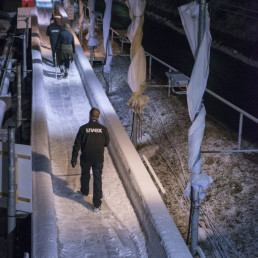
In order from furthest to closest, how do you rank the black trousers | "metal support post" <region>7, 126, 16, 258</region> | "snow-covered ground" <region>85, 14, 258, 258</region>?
"snow-covered ground" <region>85, 14, 258, 258</region>
the black trousers
"metal support post" <region>7, 126, 16, 258</region>

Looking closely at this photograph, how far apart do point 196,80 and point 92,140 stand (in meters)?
1.75

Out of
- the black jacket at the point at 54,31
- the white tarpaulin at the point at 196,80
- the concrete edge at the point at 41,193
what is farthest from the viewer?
the black jacket at the point at 54,31

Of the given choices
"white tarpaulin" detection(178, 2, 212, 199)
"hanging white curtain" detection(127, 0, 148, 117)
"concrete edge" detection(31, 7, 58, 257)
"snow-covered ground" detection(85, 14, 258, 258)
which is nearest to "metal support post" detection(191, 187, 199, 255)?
"white tarpaulin" detection(178, 2, 212, 199)

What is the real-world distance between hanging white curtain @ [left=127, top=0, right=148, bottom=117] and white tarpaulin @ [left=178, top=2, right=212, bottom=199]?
3.59 metres

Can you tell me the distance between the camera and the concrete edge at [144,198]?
22.6 ft

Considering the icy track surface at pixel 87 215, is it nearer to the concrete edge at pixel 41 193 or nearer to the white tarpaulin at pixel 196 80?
the concrete edge at pixel 41 193

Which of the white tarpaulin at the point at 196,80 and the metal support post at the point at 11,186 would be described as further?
the white tarpaulin at the point at 196,80

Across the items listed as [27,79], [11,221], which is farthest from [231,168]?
[27,79]

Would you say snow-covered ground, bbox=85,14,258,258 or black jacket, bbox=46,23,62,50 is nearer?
snow-covered ground, bbox=85,14,258,258

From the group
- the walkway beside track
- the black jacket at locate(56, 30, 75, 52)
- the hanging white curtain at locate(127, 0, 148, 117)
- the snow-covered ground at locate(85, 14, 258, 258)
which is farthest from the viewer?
the black jacket at locate(56, 30, 75, 52)

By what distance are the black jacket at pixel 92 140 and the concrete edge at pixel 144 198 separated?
868 millimetres

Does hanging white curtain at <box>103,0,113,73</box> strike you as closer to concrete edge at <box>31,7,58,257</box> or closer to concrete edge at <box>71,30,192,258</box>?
concrete edge at <box>31,7,58,257</box>

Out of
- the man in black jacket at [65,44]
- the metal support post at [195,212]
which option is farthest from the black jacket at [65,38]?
the metal support post at [195,212]

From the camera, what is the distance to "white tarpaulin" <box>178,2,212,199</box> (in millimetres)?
7496
